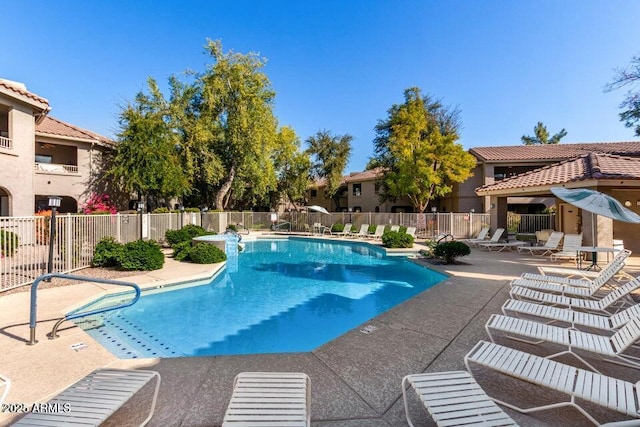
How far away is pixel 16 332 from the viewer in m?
4.93

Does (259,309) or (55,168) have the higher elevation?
(55,168)

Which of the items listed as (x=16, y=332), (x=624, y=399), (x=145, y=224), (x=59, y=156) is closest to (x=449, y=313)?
(x=624, y=399)

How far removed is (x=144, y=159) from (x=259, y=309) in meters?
15.5

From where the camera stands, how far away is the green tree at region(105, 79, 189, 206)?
19.0 m

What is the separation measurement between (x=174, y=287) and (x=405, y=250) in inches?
415

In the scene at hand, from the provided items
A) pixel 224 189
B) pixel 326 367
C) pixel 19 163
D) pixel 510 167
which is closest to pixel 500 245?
pixel 510 167

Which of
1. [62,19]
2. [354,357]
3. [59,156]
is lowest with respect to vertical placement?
[354,357]

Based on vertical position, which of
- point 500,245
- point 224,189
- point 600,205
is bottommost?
point 500,245

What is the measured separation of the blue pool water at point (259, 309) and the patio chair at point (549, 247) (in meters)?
5.66

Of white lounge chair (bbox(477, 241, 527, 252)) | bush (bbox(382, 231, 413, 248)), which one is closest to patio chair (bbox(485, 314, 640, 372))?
bush (bbox(382, 231, 413, 248))

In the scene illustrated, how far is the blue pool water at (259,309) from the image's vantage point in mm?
5629

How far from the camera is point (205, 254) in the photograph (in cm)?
1162

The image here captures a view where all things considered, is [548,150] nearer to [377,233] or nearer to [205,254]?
[377,233]

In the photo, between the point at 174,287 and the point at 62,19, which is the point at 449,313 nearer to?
→ the point at 174,287
